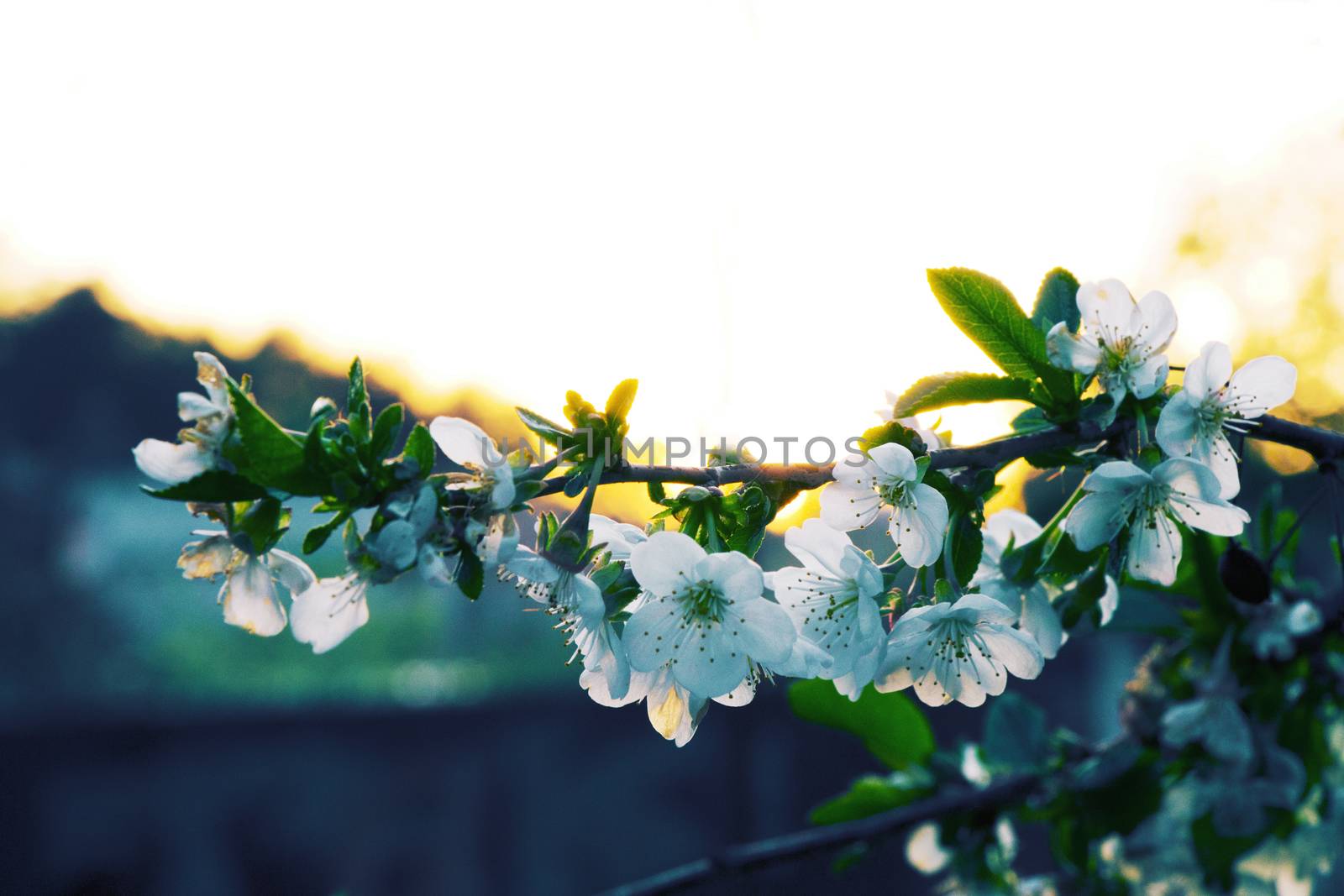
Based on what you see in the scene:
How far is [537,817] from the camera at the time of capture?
16.7 feet

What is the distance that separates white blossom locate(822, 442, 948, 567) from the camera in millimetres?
683

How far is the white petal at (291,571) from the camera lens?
0.74 meters

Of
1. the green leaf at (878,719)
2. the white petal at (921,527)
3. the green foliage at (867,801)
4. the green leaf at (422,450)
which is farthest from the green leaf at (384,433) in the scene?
the green foliage at (867,801)

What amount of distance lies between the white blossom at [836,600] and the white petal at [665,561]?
0.24 feet

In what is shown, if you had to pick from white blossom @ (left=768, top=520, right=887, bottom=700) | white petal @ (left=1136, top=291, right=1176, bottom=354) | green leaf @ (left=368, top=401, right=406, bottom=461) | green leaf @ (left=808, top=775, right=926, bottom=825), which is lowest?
green leaf @ (left=808, top=775, right=926, bottom=825)

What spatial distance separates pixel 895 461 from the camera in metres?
0.68

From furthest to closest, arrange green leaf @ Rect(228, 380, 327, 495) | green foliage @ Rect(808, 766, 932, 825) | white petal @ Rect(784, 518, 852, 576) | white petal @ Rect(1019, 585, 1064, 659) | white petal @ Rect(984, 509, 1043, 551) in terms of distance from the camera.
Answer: green foliage @ Rect(808, 766, 932, 825)
white petal @ Rect(984, 509, 1043, 551)
white petal @ Rect(1019, 585, 1064, 659)
white petal @ Rect(784, 518, 852, 576)
green leaf @ Rect(228, 380, 327, 495)

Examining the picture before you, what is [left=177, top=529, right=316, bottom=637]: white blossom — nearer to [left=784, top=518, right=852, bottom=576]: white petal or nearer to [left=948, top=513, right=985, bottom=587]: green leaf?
[left=784, top=518, right=852, bottom=576]: white petal

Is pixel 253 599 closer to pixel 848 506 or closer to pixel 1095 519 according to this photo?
pixel 848 506

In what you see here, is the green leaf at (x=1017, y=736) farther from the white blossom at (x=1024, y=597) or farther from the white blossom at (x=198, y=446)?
the white blossom at (x=198, y=446)

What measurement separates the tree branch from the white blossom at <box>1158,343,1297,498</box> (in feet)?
0.15

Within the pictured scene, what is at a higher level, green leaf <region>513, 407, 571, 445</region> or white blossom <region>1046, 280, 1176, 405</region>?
white blossom <region>1046, 280, 1176, 405</region>

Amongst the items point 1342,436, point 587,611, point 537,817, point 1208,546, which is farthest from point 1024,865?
point 587,611

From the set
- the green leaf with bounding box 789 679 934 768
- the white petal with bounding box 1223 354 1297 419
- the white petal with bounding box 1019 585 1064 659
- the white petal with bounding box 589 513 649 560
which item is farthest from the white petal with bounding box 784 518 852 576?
the green leaf with bounding box 789 679 934 768
